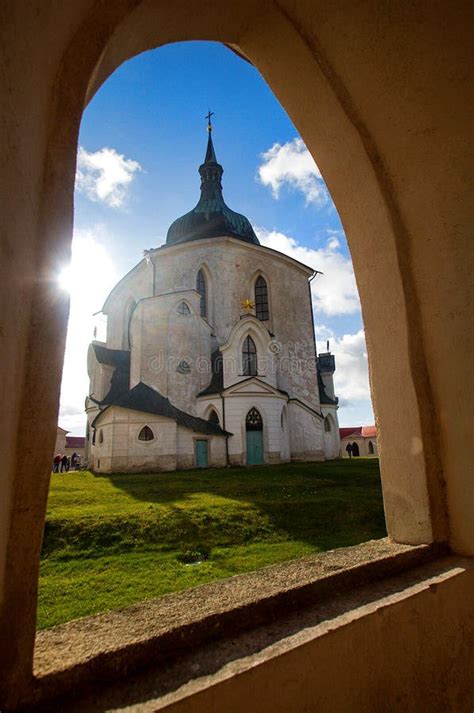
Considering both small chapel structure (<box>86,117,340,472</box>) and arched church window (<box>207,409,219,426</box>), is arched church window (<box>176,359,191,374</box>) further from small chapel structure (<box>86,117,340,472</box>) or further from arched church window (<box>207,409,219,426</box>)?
arched church window (<box>207,409,219,426</box>)

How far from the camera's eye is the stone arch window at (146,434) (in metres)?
16.1

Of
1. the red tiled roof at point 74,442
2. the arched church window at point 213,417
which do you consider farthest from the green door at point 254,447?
the red tiled roof at point 74,442

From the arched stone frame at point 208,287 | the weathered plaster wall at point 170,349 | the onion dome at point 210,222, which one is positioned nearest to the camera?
the weathered plaster wall at point 170,349

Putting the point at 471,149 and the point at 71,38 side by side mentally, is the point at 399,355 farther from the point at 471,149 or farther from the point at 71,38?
the point at 71,38

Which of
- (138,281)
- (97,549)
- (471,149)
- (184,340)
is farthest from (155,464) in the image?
(471,149)

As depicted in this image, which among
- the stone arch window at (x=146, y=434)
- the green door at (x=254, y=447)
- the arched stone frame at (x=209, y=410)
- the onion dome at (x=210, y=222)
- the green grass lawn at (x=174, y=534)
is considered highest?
the onion dome at (x=210, y=222)

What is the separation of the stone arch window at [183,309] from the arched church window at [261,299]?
5201 mm

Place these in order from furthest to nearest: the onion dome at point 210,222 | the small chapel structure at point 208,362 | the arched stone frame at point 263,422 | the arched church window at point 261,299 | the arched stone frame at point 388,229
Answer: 1. the onion dome at point 210,222
2. the arched church window at point 261,299
3. the arched stone frame at point 263,422
4. the small chapel structure at point 208,362
5. the arched stone frame at point 388,229

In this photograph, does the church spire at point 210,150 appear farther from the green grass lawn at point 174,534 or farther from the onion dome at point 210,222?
the green grass lawn at point 174,534

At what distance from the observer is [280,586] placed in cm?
143

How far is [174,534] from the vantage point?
625 centimetres

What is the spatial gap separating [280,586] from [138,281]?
25.7 metres

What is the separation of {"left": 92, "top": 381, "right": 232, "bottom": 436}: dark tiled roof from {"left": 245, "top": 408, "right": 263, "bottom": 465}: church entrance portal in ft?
4.12

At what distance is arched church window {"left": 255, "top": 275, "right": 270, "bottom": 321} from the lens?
2403 centimetres
